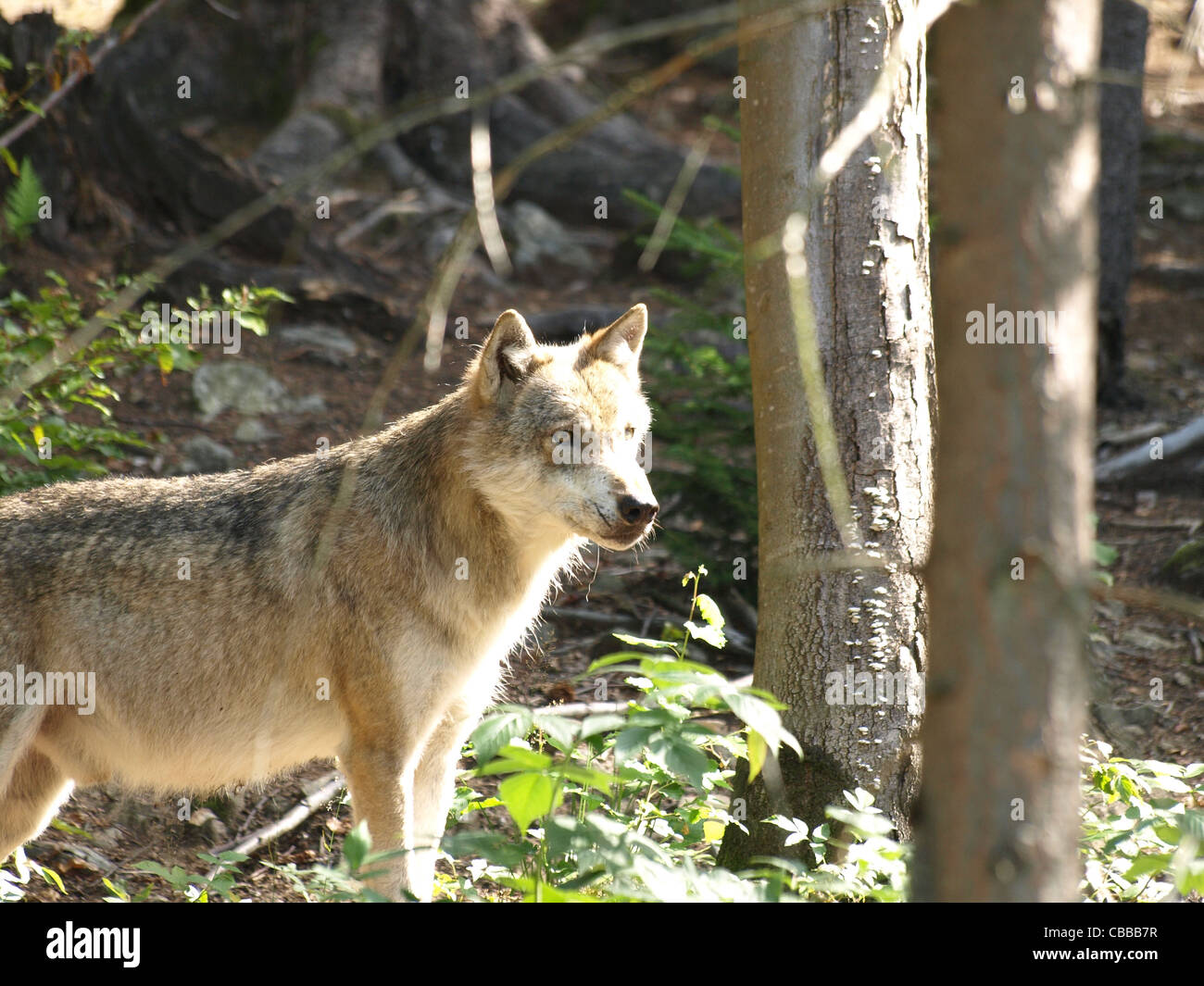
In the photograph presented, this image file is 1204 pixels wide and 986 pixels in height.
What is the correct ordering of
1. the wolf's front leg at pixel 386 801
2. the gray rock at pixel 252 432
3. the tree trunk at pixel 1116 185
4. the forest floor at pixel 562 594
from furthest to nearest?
the tree trunk at pixel 1116 185, the gray rock at pixel 252 432, the forest floor at pixel 562 594, the wolf's front leg at pixel 386 801

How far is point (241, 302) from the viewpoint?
586 centimetres

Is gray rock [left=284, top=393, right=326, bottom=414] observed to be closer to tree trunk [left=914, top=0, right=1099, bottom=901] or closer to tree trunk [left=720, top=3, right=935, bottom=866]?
tree trunk [left=720, top=3, right=935, bottom=866]

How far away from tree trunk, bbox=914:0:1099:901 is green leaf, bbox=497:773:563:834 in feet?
3.38

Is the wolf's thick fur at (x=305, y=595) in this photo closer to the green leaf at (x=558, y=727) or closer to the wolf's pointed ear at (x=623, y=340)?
the wolf's pointed ear at (x=623, y=340)

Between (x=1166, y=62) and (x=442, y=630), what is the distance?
65.0 feet

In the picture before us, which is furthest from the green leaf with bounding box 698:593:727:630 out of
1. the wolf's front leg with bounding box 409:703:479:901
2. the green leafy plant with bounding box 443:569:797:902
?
the wolf's front leg with bounding box 409:703:479:901

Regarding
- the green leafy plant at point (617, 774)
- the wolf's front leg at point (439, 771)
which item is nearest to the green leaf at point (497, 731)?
the green leafy plant at point (617, 774)

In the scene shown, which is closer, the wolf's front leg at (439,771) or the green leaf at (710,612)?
the green leaf at (710,612)

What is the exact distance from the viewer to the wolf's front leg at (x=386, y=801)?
4.41m

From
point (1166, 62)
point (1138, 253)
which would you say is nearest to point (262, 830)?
point (1138, 253)

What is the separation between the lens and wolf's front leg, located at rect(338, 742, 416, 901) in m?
4.41

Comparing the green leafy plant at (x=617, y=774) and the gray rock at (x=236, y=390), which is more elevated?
the gray rock at (x=236, y=390)

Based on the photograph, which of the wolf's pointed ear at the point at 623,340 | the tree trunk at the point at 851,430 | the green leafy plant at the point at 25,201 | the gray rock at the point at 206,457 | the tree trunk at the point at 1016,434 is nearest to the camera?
the tree trunk at the point at 1016,434
